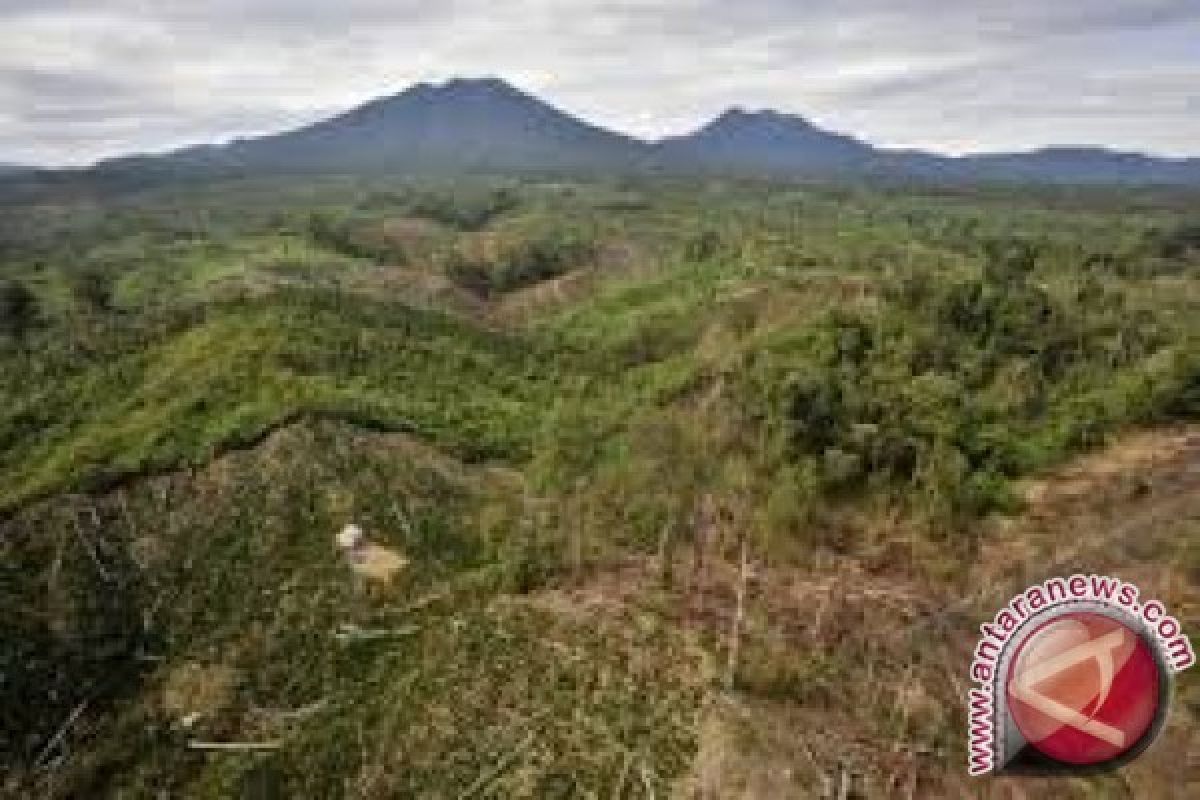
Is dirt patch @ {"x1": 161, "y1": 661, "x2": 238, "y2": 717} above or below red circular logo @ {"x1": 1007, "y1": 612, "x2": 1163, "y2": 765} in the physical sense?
below

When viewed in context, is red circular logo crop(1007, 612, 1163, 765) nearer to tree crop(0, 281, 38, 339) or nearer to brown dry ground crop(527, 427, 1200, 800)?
brown dry ground crop(527, 427, 1200, 800)

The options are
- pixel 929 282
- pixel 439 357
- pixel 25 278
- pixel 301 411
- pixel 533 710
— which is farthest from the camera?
pixel 25 278

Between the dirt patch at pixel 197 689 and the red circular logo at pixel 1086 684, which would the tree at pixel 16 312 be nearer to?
the dirt patch at pixel 197 689

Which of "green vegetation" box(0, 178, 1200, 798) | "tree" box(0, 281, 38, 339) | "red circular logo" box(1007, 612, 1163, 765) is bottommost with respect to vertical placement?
"tree" box(0, 281, 38, 339)

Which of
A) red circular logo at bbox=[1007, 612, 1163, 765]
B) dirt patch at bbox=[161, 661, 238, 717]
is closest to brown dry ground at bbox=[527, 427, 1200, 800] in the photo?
red circular logo at bbox=[1007, 612, 1163, 765]

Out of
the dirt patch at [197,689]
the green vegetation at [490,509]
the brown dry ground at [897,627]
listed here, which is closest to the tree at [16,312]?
the green vegetation at [490,509]

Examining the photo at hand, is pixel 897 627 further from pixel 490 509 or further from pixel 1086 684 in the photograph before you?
pixel 490 509

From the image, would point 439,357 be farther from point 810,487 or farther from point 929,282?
point 810,487

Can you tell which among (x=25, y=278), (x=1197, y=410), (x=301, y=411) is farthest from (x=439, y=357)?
(x=25, y=278)
